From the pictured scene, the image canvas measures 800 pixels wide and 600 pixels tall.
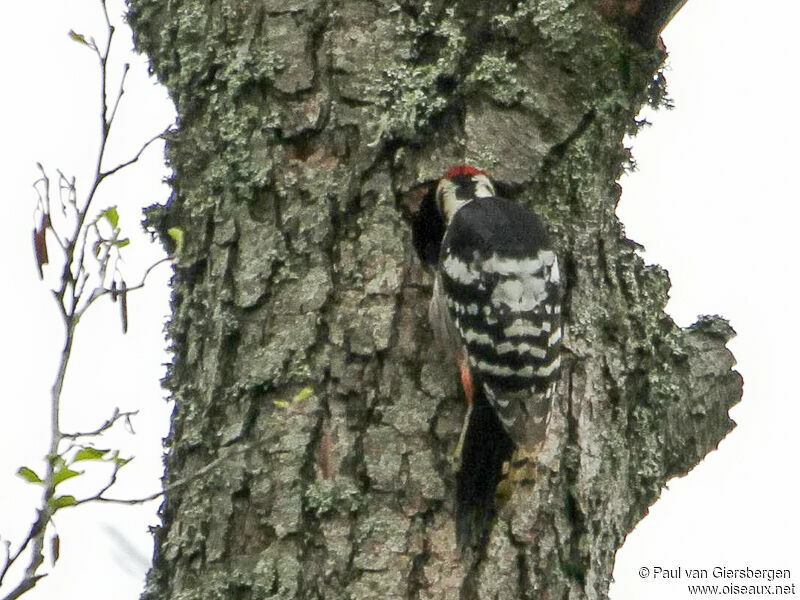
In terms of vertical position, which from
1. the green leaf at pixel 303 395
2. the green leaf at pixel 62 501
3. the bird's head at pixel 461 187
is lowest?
the green leaf at pixel 62 501

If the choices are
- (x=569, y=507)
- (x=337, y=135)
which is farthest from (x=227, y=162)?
(x=569, y=507)

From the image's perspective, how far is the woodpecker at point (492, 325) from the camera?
2.67 m

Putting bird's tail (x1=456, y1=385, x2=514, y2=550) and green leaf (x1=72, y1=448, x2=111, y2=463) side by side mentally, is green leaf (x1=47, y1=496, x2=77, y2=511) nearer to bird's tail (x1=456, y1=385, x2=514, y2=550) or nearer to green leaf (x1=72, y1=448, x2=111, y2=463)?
green leaf (x1=72, y1=448, x2=111, y2=463)

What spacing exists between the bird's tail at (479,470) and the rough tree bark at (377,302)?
0.13 feet

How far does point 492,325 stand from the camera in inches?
112

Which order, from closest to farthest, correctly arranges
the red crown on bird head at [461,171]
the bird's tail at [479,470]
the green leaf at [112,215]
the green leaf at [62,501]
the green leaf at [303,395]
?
the green leaf at [62,501] < the green leaf at [112,215] < the green leaf at [303,395] < the bird's tail at [479,470] < the red crown on bird head at [461,171]

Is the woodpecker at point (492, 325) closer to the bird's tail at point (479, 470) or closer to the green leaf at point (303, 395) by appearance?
the bird's tail at point (479, 470)

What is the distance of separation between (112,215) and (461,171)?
36.0 inches

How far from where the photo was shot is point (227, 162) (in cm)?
289

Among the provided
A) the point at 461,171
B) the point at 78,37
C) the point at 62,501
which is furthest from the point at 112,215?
the point at 461,171

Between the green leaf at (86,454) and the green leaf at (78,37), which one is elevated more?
the green leaf at (78,37)

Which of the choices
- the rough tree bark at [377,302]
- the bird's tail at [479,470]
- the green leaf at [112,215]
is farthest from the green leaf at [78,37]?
the bird's tail at [479,470]

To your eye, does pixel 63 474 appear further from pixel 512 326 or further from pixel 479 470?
pixel 512 326

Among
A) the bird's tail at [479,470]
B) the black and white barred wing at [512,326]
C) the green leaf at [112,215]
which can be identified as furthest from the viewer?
the black and white barred wing at [512,326]
